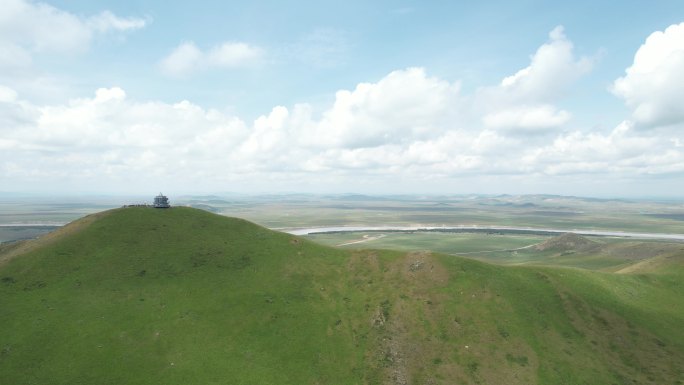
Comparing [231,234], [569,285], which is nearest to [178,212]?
[231,234]

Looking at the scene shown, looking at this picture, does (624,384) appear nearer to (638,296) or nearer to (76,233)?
(638,296)

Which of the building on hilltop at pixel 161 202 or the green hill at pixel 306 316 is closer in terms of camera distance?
the green hill at pixel 306 316

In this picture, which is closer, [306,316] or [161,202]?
[306,316]

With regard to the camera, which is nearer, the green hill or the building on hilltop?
the green hill

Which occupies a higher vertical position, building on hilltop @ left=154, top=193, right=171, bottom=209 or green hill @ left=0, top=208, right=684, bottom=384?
building on hilltop @ left=154, top=193, right=171, bottom=209

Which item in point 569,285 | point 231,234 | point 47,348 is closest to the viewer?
point 47,348

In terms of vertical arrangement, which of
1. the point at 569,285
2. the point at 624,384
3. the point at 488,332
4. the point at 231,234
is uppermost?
the point at 231,234

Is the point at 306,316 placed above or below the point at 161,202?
below

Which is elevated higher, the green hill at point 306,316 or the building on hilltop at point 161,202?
the building on hilltop at point 161,202
